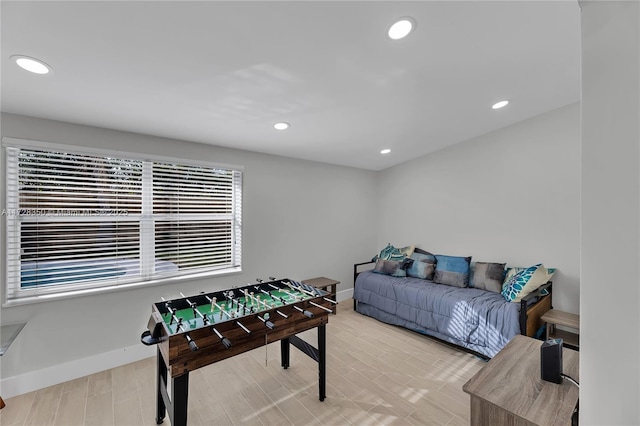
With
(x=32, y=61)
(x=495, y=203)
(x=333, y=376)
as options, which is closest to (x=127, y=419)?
(x=333, y=376)

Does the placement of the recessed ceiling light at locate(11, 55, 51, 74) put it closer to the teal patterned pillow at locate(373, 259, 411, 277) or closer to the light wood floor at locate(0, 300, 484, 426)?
the light wood floor at locate(0, 300, 484, 426)

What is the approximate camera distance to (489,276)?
3.43 meters

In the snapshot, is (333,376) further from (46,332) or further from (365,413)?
(46,332)

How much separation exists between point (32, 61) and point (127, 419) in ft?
8.19

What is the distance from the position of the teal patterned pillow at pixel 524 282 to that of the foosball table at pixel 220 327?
2.10 metres

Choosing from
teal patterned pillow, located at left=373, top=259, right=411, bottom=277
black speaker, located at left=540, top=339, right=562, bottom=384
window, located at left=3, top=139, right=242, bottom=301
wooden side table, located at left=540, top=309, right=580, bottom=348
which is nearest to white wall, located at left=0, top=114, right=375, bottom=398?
window, located at left=3, top=139, right=242, bottom=301

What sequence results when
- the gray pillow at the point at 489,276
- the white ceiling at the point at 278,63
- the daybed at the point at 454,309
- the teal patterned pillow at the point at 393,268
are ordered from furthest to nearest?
the teal patterned pillow at the point at 393,268 < the gray pillow at the point at 489,276 < the daybed at the point at 454,309 < the white ceiling at the point at 278,63

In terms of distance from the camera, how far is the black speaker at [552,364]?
4.80 ft

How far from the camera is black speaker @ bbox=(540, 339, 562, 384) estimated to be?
1.46 meters

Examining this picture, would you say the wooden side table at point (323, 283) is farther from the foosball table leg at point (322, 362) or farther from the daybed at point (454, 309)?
the foosball table leg at point (322, 362)

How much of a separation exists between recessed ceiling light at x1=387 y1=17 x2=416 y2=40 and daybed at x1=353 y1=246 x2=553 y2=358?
8.84 ft

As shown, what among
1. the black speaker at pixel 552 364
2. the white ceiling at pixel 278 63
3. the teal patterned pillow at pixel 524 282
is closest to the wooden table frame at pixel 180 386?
the black speaker at pixel 552 364

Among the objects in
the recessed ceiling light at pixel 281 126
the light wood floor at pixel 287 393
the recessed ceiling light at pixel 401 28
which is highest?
the recessed ceiling light at pixel 401 28

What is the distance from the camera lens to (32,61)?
5.27 ft
